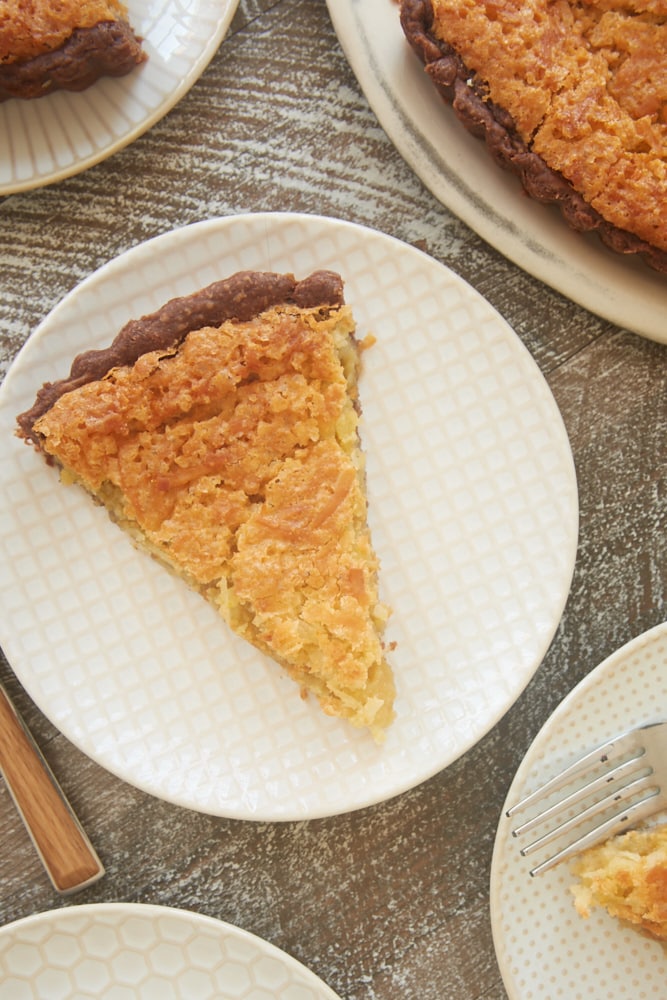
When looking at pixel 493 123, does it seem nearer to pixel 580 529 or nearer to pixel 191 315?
pixel 191 315

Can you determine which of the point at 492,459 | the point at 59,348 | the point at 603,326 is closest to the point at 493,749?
the point at 492,459

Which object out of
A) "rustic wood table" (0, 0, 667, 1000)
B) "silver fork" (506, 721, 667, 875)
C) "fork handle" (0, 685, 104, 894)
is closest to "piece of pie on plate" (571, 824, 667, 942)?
"silver fork" (506, 721, 667, 875)

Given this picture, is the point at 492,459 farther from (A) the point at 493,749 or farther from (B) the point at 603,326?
(A) the point at 493,749

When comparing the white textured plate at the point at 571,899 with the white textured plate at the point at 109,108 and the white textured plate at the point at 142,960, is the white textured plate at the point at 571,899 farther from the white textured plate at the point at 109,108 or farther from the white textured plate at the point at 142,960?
the white textured plate at the point at 109,108

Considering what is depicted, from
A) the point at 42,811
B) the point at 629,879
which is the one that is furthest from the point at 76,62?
the point at 629,879

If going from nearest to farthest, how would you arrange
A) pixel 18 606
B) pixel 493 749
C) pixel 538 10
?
pixel 538 10 < pixel 18 606 < pixel 493 749

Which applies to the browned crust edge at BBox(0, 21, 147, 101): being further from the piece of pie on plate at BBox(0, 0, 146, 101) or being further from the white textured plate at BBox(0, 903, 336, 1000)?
the white textured plate at BBox(0, 903, 336, 1000)
